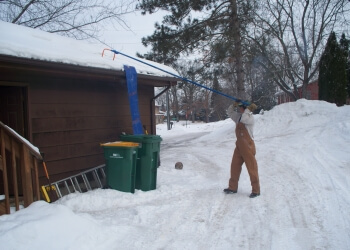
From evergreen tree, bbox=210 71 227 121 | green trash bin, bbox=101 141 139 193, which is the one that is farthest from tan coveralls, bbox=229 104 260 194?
evergreen tree, bbox=210 71 227 121

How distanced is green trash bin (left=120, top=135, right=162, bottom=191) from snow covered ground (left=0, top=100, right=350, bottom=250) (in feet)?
0.79

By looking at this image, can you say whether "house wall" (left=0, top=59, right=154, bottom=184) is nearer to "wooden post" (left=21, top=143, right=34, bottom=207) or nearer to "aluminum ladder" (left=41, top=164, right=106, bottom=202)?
"aluminum ladder" (left=41, top=164, right=106, bottom=202)

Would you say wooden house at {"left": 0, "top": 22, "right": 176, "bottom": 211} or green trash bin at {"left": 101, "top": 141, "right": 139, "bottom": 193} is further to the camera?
green trash bin at {"left": 101, "top": 141, "right": 139, "bottom": 193}

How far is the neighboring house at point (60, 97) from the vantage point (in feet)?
18.4

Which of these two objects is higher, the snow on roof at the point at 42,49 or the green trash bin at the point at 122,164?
the snow on roof at the point at 42,49

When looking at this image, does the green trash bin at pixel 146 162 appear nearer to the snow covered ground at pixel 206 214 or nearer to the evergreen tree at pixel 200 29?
the snow covered ground at pixel 206 214

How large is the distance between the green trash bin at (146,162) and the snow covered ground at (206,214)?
240 mm

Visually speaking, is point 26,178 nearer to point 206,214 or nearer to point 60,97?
point 60,97

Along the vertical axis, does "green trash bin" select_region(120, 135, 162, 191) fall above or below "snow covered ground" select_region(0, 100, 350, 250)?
above

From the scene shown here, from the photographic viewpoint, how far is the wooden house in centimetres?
560

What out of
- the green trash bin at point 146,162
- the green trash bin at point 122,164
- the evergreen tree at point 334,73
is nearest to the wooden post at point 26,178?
the green trash bin at point 122,164

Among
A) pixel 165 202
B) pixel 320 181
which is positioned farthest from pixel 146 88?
pixel 320 181

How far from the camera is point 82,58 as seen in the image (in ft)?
20.6

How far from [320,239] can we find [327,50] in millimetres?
18586
